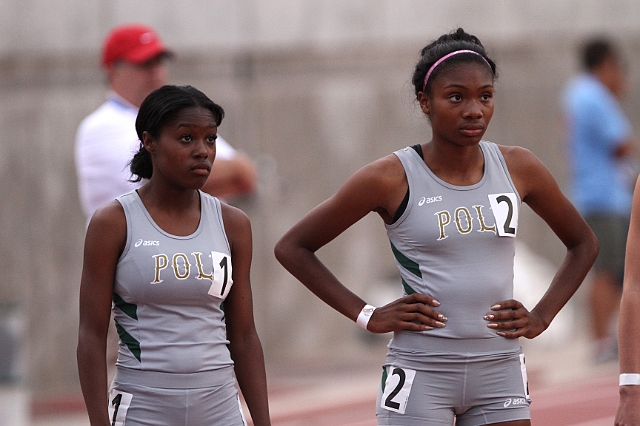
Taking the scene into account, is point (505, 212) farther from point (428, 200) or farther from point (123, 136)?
point (123, 136)

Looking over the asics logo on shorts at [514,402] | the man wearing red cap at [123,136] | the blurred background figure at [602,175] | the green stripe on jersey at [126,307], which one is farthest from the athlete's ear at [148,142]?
the blurred background figure at [602,175]

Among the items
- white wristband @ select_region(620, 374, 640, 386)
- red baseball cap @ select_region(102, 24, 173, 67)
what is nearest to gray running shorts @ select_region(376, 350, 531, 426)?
white wristband @ select_region(620, 374, 640, 386)

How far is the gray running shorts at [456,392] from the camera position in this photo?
13.9 feet

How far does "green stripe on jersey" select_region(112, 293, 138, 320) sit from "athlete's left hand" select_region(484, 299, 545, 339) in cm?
128

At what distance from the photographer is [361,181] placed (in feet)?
14.5

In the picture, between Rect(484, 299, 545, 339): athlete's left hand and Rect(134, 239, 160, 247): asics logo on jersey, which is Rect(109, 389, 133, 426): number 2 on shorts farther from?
Rect(484, 299, 545, 339): athlete's left hand

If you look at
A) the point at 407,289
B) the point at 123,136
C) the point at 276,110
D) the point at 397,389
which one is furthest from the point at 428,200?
the point at 276,110

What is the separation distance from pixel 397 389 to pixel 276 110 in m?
7.48

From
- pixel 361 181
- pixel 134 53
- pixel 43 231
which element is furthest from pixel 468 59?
pixel 43 231

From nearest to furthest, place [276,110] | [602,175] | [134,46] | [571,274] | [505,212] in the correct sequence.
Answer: [505,212], [571,274], [134,46], [602,175], [276,110]

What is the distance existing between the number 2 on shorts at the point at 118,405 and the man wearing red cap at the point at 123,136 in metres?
1.60

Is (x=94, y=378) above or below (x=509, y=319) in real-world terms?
below

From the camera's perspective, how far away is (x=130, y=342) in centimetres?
412

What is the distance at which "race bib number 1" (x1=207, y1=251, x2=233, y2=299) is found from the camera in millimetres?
4152
